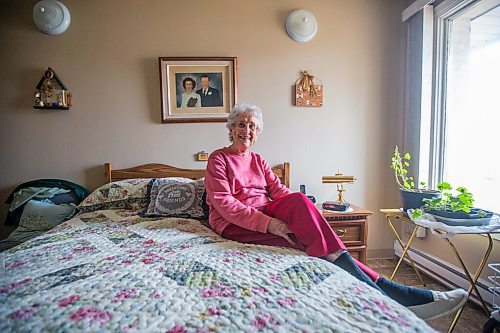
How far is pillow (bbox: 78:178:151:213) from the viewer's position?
2.14m

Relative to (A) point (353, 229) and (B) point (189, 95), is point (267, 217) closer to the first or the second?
(A) point (353, 229)

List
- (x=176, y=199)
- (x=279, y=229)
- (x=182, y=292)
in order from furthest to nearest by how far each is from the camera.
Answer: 1. (x=176, y=199)
2. (x=279, y=229)
3. (x=182, y=292)

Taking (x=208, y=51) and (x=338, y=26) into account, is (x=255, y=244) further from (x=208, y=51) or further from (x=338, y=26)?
(x=338, y=26)

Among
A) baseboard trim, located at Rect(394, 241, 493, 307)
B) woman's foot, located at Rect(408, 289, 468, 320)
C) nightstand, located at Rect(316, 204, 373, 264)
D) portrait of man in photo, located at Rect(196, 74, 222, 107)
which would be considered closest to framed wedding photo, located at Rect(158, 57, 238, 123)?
portrait of man in photo, located at Rect(196, 74, 222, 107)

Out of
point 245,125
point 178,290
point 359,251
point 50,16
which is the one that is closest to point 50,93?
point 50,16

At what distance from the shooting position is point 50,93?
2348mm

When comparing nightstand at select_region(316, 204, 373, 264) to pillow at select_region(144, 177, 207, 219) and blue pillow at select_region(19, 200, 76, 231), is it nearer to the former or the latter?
pillow at select_region(144, 177, 207, 219)

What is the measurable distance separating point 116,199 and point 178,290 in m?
1.50

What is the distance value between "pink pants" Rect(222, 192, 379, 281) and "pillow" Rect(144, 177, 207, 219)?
1.55ft

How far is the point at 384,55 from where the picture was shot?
2.68 metres

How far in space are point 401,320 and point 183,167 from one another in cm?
208

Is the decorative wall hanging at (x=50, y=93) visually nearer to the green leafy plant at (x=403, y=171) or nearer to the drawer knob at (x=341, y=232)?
the drawer knob at (x=341, y=232)

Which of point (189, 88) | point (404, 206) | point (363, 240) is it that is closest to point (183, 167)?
point (189, 88)

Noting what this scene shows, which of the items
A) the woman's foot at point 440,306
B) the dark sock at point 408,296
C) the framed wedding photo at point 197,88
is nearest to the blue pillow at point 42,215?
the framed wedding photo at point 197,88
